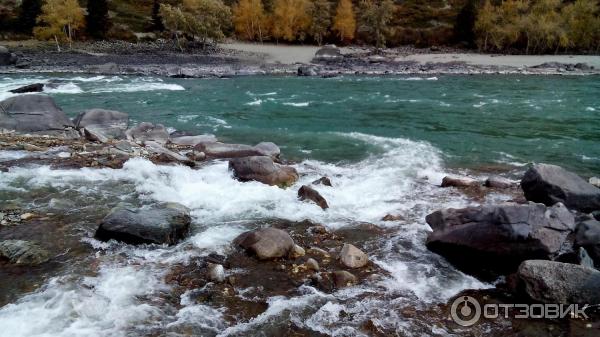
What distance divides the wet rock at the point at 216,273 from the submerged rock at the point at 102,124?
12254 millimetres

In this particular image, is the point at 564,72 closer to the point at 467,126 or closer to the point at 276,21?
the point at 467,126

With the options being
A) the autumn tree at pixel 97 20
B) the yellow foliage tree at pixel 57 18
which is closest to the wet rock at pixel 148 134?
the yellow foliage tree at pixel 57 18

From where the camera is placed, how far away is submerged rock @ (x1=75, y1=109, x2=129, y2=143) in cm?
1999

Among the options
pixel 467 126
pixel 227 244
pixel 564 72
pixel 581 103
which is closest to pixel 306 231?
pixel 227 244

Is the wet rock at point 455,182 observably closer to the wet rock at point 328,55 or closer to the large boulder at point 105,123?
the large boulder at point 105,123

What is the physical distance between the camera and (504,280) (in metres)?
9.26

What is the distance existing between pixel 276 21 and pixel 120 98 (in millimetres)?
58378

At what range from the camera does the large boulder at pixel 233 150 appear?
58.5 feet

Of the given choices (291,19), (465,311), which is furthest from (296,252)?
(291,19)

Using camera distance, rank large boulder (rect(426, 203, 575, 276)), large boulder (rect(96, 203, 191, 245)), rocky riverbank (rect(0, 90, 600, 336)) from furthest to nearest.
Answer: large boulder (rect(96, 203, 191, 245)) → large boulder (rect(426, 203, 575, 276)) → rocky riverbank (rect(0, 90, 600, 336))

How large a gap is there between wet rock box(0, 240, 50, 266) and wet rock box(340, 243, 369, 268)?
6.03 metres

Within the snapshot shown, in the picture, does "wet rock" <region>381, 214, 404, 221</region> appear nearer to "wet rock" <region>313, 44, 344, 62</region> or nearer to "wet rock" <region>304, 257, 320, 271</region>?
"wet rock" <region>304, 257, 320, 271</region>

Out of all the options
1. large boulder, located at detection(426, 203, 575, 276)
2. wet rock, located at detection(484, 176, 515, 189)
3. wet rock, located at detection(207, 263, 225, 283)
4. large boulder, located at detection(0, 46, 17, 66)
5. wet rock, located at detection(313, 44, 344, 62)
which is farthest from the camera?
wet rock, located at detection(313, 44, 344, 62)

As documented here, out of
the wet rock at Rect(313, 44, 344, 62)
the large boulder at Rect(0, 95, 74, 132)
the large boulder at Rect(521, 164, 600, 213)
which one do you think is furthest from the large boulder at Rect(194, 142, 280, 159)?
the wet rock at Rect(313, 44, 344, 62)
